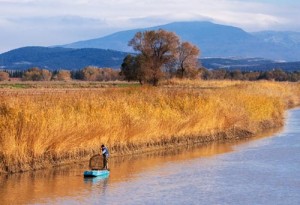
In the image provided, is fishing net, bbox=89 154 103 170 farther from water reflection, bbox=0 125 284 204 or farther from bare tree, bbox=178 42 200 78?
bare tree, bbox=178 42 200 78

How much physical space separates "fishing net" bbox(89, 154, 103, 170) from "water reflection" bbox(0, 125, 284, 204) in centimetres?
43

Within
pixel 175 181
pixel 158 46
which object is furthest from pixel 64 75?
pixel 175 181

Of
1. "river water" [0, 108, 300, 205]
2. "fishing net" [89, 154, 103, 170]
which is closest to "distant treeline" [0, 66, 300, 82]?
"river water" [0, 108, 300, 205]

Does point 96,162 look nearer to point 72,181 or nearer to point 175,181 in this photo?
point 72,181

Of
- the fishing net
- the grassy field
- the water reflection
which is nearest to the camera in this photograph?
the water reflection

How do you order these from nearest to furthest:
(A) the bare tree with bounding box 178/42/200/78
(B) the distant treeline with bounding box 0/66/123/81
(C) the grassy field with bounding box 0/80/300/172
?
(C) the grassy field with bounding box 0/80/300/172
(A) the bare tree with bounding box 178/42/200/78
(B) the distant treeline with bounding box 0/66/123/81

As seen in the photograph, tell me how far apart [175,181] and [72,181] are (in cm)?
317

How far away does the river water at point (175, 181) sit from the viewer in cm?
1820

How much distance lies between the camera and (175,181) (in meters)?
20.7

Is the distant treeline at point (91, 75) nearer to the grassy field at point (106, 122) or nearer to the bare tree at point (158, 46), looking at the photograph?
the bare tree at point (158, 46)

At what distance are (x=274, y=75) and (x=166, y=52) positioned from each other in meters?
54.4

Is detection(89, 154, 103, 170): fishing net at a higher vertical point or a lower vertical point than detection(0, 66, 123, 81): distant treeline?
lower

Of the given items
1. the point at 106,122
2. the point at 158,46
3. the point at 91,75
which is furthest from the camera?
the point at 91,75

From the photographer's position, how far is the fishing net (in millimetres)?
21734
